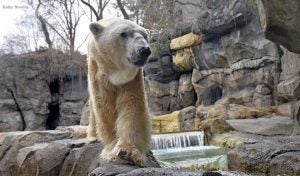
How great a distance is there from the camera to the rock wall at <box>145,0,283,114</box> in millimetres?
11531

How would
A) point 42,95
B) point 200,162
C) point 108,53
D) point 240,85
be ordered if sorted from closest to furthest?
point 108,53 → point 200,162 → point 240,85 → point 42,95

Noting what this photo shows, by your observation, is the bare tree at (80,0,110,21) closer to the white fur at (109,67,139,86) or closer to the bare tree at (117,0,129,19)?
the bare tree at (117,0,129,19)

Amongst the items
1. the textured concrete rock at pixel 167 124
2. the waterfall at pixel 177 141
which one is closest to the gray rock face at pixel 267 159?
A: the waterfall at pixel 177 141

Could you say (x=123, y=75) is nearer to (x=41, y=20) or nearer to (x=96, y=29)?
(x=96, y=29)

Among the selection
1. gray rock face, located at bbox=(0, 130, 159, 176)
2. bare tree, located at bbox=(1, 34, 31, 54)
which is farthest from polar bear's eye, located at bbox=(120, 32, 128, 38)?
bare tree, located at bbox=(1, 34, 31, 54)

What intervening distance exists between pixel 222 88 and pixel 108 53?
35.6 ft

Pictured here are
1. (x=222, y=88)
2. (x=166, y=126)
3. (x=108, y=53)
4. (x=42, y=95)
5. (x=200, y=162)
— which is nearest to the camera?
(x=108, y=53)

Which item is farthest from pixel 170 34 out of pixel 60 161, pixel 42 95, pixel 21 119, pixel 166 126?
pixel 60 161

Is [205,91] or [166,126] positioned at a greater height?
[205,91]

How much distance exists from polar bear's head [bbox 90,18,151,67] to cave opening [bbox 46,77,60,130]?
13.7 m

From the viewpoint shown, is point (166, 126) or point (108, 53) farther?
point (166, 126)

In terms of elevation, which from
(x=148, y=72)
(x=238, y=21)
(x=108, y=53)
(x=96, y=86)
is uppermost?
(x=238, y=21)

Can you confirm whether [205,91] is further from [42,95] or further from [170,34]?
[42,95]

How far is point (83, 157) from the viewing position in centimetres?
368
